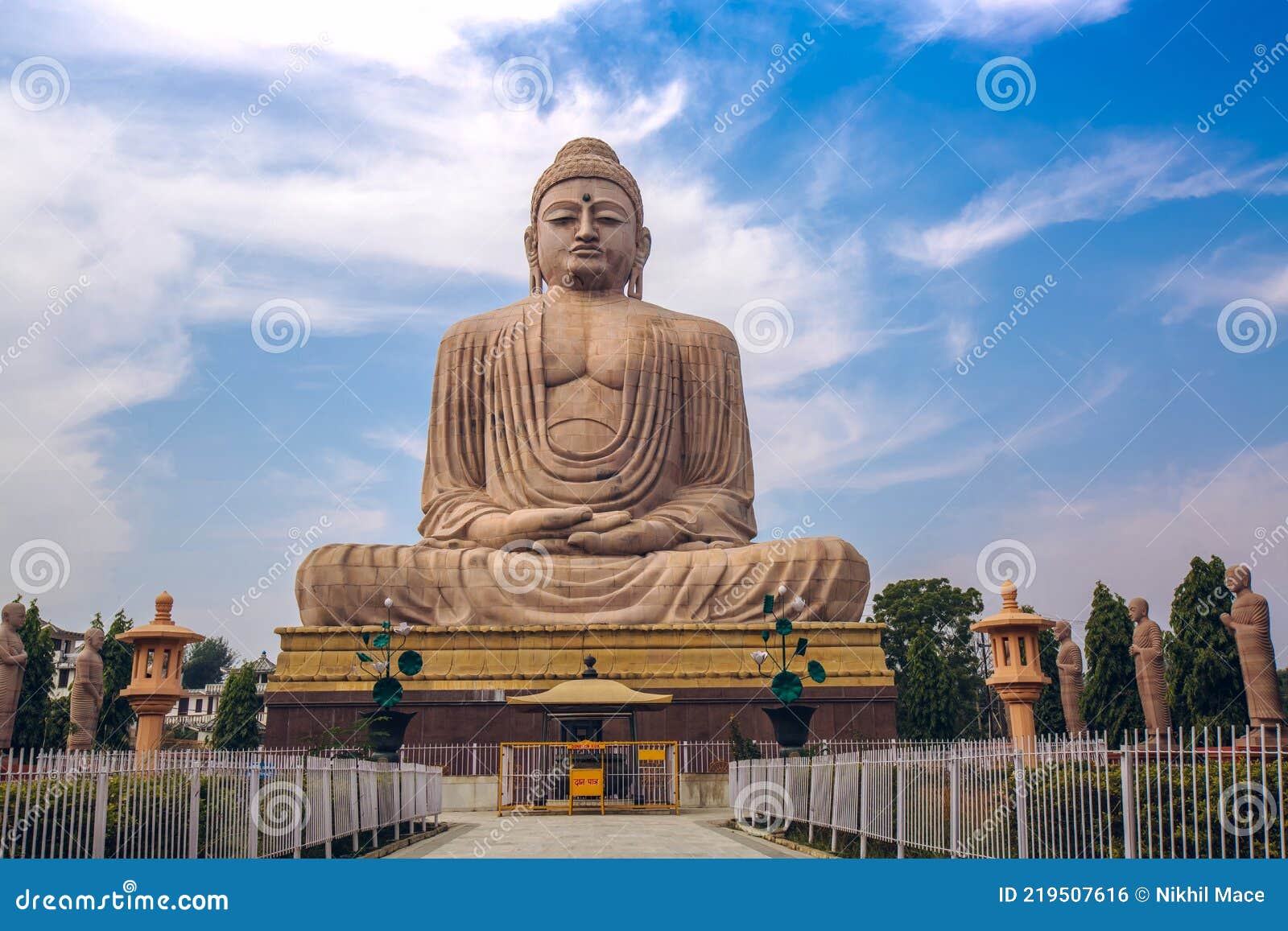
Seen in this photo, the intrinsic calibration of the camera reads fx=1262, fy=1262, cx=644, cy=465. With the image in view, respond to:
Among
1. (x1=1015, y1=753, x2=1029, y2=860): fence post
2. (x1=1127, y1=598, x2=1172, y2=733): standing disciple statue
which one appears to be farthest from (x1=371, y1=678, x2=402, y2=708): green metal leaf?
(x1=1127, y1=598, x2=1172, y2=733): standing disciple statue

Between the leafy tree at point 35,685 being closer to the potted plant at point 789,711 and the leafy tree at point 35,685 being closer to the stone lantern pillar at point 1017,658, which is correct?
the potted plant at point 789,711

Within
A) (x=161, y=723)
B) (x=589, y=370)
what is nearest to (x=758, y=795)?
(x=161, y=723)

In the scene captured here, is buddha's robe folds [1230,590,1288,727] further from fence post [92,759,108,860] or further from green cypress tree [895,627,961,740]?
green cypress tree [895,627,961,740]

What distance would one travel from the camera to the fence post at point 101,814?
20.5 ft

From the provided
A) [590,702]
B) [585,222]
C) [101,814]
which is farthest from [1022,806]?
[585,222]

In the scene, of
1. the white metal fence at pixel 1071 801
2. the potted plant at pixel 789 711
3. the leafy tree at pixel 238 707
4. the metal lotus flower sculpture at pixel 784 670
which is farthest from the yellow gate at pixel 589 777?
the leafy tree at pixel 238 707

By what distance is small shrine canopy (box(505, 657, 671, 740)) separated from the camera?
13.1 metres

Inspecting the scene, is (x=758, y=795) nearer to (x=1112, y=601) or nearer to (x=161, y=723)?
(x=161, y=723)

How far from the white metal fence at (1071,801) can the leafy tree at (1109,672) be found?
44.0 ft

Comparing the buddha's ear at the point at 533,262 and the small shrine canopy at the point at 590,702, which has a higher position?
the buddha's ear at the point at 533,262

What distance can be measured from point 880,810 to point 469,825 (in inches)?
184

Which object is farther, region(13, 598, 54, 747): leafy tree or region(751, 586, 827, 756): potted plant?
region(13, 598, 54, 747): leafy tree

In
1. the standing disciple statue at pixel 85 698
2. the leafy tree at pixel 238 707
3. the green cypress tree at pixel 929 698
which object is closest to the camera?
the standing disciple statue at pixel 85 698

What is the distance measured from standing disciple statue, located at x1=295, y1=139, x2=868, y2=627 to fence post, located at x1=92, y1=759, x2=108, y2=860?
36.5ft
